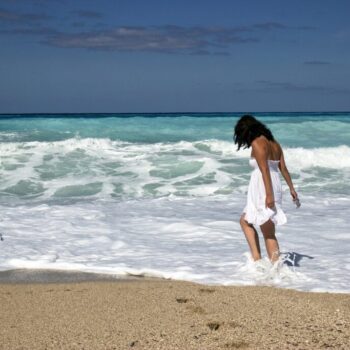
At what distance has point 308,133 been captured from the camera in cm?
2600

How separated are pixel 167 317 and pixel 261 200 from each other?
5.34ft

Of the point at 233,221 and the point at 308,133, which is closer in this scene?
the point at 233,221

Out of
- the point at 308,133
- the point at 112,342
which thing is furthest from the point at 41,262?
the point at 308,133

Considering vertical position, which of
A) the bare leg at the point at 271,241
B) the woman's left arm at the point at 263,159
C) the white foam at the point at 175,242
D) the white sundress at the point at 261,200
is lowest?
the white foam at the point at 175,242

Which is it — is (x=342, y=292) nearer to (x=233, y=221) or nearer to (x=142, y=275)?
(x=142, y=275)

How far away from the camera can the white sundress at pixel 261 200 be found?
5184mm

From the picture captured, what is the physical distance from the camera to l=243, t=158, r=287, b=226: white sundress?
204 inches

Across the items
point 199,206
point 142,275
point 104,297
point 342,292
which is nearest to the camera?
point 104,297

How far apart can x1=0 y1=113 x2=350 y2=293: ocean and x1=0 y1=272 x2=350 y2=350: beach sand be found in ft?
2.35

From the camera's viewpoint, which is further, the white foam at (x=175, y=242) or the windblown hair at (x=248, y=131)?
the white foam at (x=175, y=242)

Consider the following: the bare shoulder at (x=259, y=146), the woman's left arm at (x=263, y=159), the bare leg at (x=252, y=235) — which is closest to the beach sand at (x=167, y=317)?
the bare leg at (x=252, y=235)

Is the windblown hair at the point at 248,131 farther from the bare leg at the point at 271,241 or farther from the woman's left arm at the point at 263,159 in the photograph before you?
the bare leg at the point at 271,241

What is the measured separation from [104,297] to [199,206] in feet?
16.6

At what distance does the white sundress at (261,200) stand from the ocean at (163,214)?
0.45 meters
